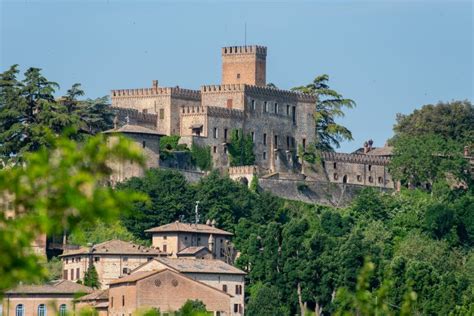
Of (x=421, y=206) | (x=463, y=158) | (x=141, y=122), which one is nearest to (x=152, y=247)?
(x=141, y=122)

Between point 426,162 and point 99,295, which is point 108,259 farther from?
point 426,162

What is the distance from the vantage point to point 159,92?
80.2 m

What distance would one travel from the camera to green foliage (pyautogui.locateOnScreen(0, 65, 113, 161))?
7106cm

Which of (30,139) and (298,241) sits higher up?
(30,139)

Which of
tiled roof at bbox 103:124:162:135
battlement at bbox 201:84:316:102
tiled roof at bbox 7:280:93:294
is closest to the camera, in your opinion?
tiled roof at bbox 7:280:93:294

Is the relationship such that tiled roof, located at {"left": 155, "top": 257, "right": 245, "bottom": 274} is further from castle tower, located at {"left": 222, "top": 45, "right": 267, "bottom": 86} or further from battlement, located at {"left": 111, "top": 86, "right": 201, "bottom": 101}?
castle tower, located at {"left": 222, "top": 45, "right": 267, "bottom": 86}

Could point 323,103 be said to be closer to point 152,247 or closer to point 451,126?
point 451,126

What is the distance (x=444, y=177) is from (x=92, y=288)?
2340 centimetres

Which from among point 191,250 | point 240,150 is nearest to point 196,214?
point 191,250

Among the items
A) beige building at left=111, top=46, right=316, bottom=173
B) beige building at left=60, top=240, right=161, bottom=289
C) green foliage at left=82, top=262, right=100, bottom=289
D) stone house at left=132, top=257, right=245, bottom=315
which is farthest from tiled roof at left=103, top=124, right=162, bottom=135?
stone house at left=132, top=257, right=245, bottom=315

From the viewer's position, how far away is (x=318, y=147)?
275 feet

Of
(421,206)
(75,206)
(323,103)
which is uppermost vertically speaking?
(323,103)

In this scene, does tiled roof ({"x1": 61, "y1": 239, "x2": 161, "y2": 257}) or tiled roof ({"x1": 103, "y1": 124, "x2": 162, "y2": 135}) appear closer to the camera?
tiled roof ({"x1": 61, "y1": 239, "x2": 161, "y2": 257})

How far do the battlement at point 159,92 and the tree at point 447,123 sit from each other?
12.7 m
